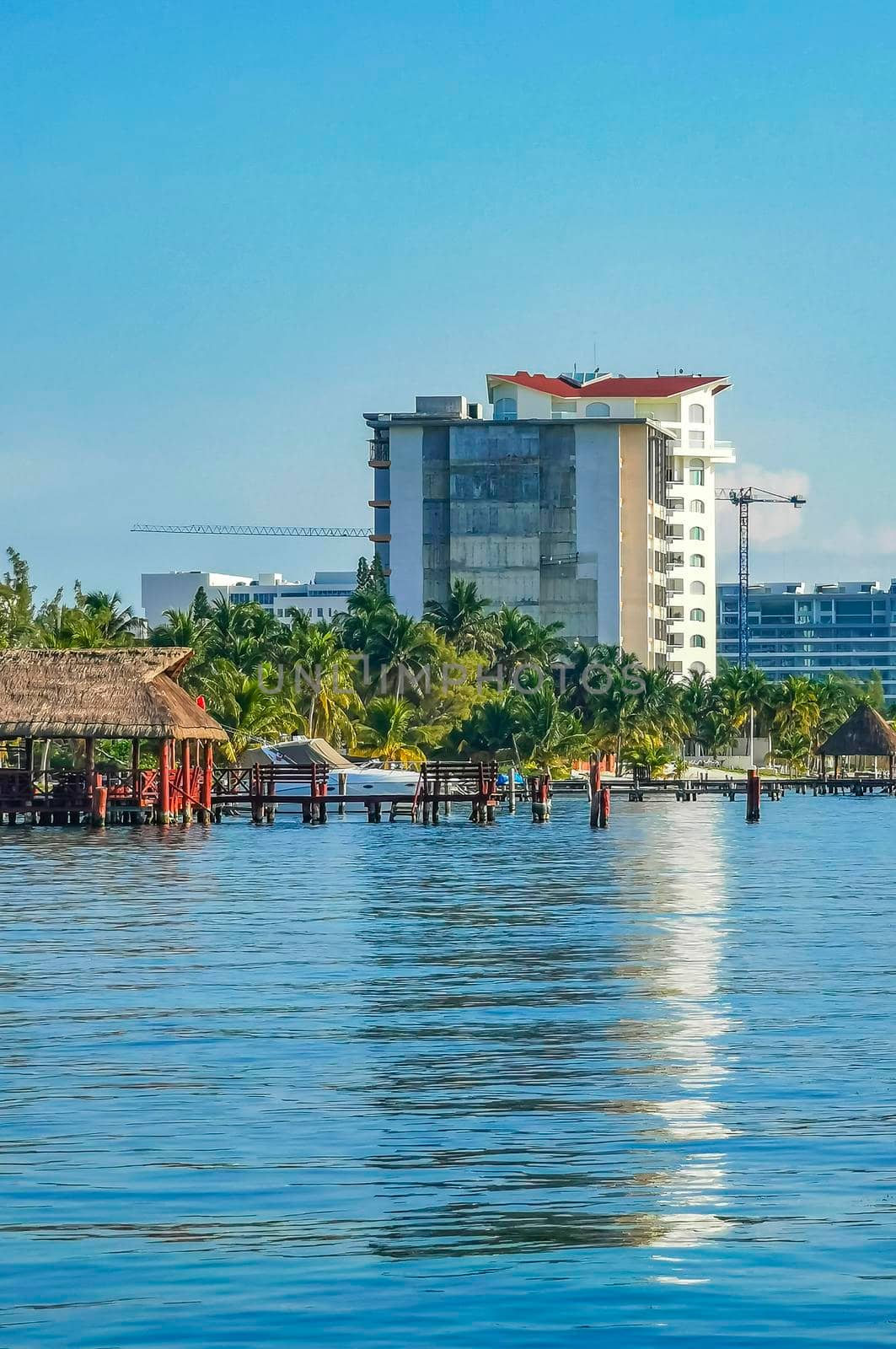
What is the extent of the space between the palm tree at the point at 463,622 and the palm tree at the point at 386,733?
19.6m

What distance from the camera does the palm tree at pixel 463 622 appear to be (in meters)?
142

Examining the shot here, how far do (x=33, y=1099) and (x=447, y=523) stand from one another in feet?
526

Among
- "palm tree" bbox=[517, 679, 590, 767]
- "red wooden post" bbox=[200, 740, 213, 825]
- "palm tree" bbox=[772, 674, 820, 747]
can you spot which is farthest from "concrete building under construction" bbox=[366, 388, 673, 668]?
"red wooden post" bbox=[200, 740, 213, 825]

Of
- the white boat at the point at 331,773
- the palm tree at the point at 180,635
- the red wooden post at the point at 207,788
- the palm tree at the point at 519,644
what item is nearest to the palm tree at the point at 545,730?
the palm tree at the point at 519,644

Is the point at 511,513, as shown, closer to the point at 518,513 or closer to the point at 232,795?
the point at 518,513

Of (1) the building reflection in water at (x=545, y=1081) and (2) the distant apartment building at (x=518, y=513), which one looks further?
(2) the distant apartment building at (x=518, y=513)

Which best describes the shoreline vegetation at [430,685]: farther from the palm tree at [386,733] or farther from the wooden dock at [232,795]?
the wooden dock at [232,795]

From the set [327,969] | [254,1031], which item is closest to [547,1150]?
[254,1031]

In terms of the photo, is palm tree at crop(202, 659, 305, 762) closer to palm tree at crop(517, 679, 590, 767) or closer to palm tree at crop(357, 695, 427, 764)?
palm tree at crop(357, 695, 427, 764)

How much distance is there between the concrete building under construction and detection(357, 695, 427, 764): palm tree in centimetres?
5380

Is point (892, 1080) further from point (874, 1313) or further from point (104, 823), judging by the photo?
point (104, 823)

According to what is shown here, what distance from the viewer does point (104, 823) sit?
7281 centimetres

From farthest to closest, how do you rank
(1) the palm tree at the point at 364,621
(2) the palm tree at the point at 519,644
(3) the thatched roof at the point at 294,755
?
(2) the palm tree at the point at 519,644 → (1) the palm tree at the point at 364,621 → (3) the thatched roof at the point at 294,755

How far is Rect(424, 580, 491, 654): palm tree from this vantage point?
14212 centimetres
